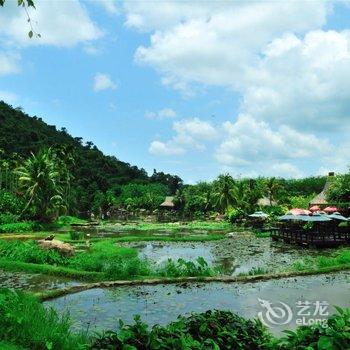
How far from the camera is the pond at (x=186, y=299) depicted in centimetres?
1004

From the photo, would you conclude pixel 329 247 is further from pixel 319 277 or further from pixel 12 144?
pixel 12 144

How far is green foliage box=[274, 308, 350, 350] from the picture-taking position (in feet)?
12.0

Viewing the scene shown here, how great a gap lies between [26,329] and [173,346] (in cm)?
356

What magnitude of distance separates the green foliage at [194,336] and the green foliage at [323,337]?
0.31 m

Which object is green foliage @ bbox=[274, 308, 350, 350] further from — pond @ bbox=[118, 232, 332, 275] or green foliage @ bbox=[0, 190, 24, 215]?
green foliage @ bbox=[0, 190, 24, 215]

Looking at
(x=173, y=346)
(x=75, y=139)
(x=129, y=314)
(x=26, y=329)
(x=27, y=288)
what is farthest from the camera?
(x=75, y=139)

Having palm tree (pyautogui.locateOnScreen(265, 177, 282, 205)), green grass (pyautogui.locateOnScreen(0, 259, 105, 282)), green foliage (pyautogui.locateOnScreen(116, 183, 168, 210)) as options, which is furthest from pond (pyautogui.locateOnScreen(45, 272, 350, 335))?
green foliage (pyautogui.locateOnScreen(116, 183, 168, 210))

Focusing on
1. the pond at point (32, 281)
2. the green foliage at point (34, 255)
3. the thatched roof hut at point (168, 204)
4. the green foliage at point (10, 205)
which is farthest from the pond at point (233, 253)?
the thatched roof hut at point (168, 204)

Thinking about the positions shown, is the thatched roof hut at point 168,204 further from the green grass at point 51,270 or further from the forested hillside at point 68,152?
the green grass at point 51,270

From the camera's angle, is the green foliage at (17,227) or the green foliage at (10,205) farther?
the green foliage at (10,205)

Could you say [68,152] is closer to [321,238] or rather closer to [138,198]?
[138,198]

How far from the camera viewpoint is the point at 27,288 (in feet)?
44.2

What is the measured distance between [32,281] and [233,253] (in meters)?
11.6

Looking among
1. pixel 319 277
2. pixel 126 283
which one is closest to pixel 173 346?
pixel 126 283
